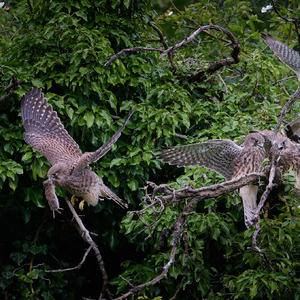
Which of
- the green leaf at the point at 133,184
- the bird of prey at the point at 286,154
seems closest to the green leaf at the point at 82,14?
the green leaf at the point at 133,184

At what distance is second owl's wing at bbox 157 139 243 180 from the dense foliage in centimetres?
12

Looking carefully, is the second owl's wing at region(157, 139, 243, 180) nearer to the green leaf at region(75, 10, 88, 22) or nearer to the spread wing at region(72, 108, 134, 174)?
the spread wing at region(72, 108, 134, 174)

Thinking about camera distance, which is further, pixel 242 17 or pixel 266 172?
pixel 242 17

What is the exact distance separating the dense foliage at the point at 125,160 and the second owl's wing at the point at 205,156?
0.40ft

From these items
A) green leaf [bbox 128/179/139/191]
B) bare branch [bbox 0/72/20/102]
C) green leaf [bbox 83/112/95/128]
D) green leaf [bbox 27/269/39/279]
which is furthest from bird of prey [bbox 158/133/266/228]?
green leaf [bbox 27/269/39/279]

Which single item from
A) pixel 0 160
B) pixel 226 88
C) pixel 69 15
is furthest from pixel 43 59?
pixel 226 88

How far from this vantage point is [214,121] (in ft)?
15.5

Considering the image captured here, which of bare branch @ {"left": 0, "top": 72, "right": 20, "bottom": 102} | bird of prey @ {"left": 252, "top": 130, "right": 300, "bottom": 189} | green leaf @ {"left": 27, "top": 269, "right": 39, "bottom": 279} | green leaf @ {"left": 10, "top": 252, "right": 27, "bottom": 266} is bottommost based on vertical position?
green leaf @ {"left": 27, "top": 269, "right": 39, "bottom": 279}

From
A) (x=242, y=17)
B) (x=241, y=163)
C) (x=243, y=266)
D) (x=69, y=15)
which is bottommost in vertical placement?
(x=243, y=266)

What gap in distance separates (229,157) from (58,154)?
1.74m

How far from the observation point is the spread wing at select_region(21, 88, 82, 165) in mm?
3947

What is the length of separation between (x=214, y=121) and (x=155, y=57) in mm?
1022

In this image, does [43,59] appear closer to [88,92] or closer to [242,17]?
[88,92]

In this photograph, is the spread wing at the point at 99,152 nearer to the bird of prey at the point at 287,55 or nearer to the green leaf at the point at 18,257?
the green leaf at the point at 18,257
